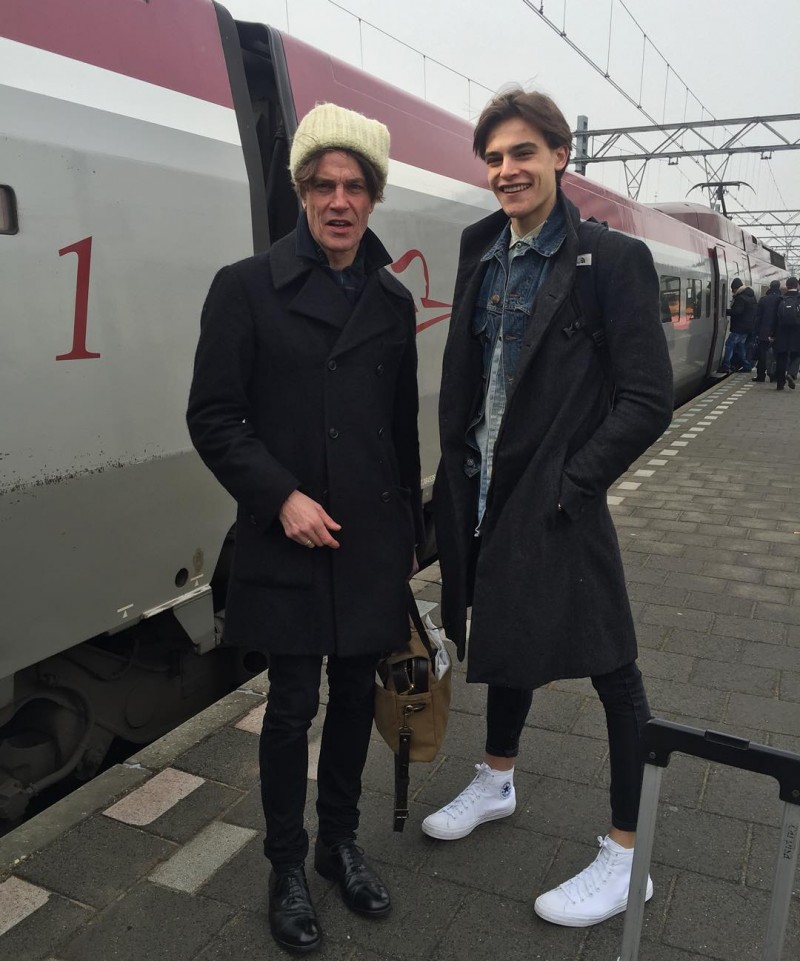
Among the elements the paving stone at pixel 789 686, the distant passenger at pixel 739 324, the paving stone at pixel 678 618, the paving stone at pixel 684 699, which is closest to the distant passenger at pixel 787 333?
the distant passenger at pixel 739 324

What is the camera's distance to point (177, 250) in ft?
8.82

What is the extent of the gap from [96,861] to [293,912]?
64cm

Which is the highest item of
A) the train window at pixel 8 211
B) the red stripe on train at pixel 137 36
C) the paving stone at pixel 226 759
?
the red stripe on train at pixel 137 36

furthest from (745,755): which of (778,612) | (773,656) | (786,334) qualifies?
(786,334)

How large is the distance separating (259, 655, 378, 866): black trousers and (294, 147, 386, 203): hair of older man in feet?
3.54

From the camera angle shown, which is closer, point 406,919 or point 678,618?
point 406,919

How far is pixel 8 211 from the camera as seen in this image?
7.16 feet

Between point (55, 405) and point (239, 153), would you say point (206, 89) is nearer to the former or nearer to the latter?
point (239, 153)

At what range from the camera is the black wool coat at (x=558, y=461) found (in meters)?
1.83

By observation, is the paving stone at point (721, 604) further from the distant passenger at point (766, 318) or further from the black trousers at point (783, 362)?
the distant passenger at point (766, 318)

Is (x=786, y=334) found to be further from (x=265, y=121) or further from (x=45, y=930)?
(x=45, y=930)

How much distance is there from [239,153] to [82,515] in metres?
1.40

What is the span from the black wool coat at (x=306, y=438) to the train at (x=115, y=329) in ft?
2.27

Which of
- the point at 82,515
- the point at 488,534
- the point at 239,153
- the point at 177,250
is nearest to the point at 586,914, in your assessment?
the point at 488,534
